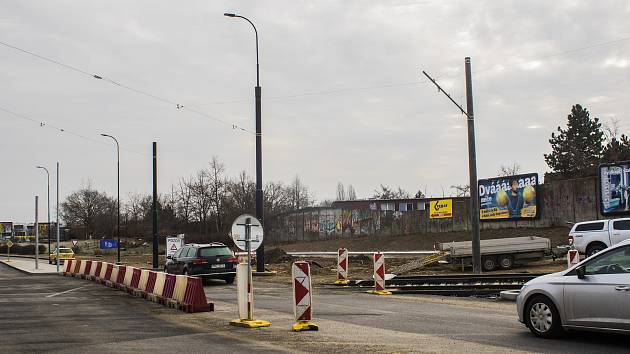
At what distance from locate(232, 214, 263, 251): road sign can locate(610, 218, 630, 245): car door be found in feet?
58.7

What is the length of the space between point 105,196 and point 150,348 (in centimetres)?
12346

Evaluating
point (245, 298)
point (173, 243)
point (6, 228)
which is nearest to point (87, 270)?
point (173, 243)

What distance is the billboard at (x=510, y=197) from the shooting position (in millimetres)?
48875

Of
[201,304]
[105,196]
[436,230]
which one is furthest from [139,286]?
[105,196]

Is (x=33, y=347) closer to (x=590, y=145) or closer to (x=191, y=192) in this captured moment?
(x=590, y=145)

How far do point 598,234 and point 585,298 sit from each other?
18.6 meters

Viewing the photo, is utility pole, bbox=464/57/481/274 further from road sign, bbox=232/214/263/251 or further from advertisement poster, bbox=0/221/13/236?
advertisement poster, bbox=0/221/13/236

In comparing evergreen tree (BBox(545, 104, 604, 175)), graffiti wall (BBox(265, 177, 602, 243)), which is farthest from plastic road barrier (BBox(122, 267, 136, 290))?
evergreen tree (BBox(545, 104, 604, 175))

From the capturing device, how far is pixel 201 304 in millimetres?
15430

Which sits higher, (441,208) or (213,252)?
(441,208)

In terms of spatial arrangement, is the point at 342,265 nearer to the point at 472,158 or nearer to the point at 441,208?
A: the point at 472,158

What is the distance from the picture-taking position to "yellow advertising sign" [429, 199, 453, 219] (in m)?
60.0

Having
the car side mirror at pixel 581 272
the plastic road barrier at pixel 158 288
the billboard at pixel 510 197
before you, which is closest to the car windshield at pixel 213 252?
the plastic road barrier at pixel 158 288

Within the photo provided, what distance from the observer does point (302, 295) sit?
11773 mm
